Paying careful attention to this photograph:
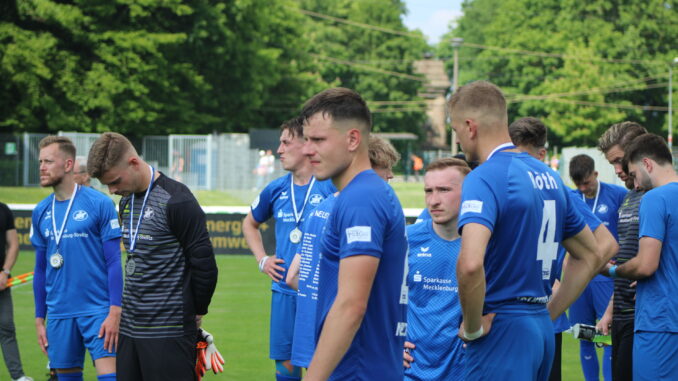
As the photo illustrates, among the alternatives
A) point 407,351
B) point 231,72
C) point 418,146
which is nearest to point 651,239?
point 407,351

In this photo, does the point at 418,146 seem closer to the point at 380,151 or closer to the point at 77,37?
the point at 77,37

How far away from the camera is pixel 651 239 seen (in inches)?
221

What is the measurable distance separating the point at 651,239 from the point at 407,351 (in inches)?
71.4

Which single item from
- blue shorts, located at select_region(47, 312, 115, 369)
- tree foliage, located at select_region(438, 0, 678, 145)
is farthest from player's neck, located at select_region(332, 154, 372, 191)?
tree foliage, located at select_region(438, 0, 678, 145)

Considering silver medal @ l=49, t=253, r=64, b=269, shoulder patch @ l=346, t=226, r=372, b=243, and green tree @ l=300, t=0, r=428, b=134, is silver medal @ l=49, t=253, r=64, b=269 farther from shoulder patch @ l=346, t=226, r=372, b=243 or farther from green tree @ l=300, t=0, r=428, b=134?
green tree @ l=300, t=0, r=428, b=134

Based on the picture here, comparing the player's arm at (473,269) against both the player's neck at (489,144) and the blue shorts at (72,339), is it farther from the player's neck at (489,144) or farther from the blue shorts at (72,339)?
the blue shorts at (72,339)

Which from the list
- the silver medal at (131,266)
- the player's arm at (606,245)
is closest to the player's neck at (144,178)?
the silver medal at (131,266)

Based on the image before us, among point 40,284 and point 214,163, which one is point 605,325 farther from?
point 214,163

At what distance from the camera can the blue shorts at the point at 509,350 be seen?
13.7 feet

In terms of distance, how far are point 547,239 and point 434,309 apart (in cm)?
118

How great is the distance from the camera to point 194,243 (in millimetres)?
5547

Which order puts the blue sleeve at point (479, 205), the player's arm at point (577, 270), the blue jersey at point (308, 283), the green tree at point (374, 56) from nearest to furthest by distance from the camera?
the blue sleeve at point (479, 205) < the player's arm at point (577, 270) < the blue jersey at point (308, 283) < the green tree at point (374, 56)

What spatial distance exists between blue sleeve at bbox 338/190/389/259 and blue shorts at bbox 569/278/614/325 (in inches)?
244

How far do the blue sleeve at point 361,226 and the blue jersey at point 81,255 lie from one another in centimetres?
391
